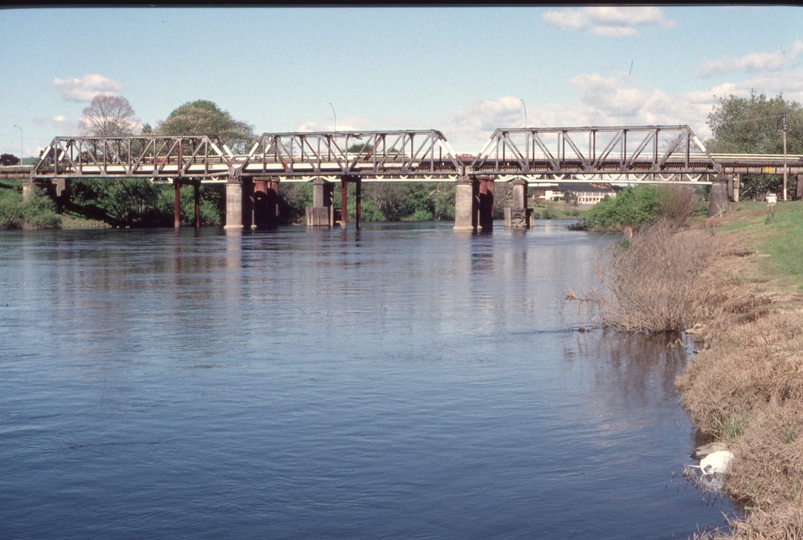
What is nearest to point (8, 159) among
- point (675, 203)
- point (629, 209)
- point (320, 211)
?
point (320, 211)

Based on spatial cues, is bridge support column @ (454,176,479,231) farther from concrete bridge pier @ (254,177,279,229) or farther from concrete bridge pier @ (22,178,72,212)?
concrete bridge pier @ (22,178,72,212)

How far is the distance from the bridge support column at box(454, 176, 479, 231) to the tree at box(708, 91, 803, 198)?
35.1 m

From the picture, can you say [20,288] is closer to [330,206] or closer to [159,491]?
[159,491]

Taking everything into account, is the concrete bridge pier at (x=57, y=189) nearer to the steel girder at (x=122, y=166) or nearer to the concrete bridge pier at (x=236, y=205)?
the steel girder at (x=122, y=166)

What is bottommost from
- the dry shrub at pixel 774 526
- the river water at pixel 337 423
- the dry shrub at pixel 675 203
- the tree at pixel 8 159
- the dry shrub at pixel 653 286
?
the river water at pixel 337 423

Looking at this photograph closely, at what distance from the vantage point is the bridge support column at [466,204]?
98.1 m

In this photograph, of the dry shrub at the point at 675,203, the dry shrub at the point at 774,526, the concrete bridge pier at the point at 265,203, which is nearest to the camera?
the dry shrub at the point at 774,526

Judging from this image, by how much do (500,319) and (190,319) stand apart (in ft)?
25.9

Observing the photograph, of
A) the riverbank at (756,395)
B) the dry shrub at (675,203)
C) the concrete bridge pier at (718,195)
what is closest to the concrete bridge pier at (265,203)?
the dry shrub at (675,203)

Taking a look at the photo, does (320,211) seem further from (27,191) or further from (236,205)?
(27,191)

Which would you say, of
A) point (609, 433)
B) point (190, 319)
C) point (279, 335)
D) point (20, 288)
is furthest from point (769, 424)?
point (20, 288)

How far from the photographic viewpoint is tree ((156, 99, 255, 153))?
13538cm

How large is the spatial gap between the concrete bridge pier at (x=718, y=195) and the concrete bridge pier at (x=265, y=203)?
4977 centimetres

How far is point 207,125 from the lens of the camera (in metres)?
138
